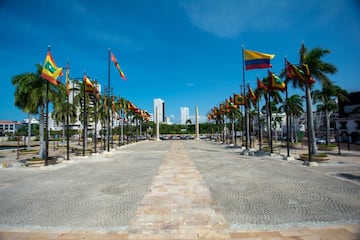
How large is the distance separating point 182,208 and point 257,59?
50.1 ft

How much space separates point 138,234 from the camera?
5.18 m

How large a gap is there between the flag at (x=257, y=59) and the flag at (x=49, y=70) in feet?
50.1

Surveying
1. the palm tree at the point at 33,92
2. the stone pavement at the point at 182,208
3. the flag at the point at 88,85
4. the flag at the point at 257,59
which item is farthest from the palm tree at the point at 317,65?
the palm tree at the point at 33,92

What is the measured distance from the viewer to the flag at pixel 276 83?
1852cm

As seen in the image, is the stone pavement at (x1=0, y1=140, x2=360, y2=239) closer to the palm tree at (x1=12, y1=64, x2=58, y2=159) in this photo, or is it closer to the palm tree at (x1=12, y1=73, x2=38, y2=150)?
the palm tree at (x1=12, y1=64, x2=58, y2=159)

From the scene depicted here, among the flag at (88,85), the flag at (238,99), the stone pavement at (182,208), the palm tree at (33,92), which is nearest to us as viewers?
the stone pavement at (182,208)

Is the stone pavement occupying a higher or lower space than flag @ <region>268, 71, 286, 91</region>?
lower

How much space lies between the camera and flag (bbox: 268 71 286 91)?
Result: 729 inches

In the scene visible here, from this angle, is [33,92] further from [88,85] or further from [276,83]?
[276,83]

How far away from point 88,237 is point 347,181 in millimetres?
11703

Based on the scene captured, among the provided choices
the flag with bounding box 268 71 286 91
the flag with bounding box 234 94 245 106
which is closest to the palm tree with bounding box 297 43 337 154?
the flag with bounding box 268 71 286 91

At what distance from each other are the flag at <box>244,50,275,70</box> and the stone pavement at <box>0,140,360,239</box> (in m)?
10.1

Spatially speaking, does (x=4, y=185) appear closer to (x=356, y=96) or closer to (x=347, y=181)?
(x=347, y=181)

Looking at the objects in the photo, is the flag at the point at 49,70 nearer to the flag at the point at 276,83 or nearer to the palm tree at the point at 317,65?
the flag at the point at 276,83
